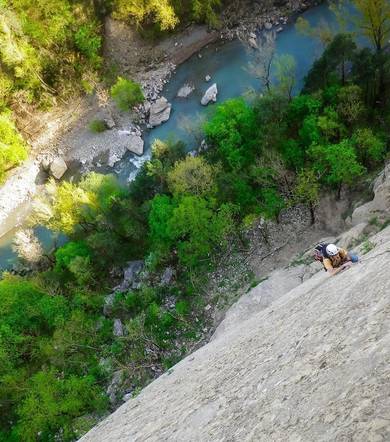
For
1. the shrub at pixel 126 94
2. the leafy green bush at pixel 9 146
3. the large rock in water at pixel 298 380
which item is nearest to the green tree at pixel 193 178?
the large rock in water at pixel 298 380

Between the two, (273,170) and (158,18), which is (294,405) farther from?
(158,18)

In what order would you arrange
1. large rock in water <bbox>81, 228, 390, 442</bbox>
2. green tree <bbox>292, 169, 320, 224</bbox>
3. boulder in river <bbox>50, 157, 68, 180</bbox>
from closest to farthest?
large rock in water <bbox>81, 228, 390, 442</bbox> < green tree <bbox>292, 169, 320, 224</bbox> < boulder in river <bbox>50, 157, 68, 180</bbox>

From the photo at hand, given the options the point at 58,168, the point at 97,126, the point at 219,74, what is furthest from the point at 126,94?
the point at 58,168

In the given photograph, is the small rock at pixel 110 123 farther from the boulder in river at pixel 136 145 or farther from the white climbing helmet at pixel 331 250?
the white climbing helmet at pixel 331 250

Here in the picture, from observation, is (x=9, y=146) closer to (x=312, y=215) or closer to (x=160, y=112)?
(x=160, y=112)

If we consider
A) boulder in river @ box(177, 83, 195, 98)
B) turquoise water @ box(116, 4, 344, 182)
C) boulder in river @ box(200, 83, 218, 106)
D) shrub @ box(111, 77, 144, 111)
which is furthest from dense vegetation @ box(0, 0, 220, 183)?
boulder in river @ box(200, 83, 218, 106)

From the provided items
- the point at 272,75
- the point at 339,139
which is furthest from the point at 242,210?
the point at 272,75

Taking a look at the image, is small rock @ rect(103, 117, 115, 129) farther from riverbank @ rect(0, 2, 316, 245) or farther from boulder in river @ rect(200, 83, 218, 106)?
boulder in river @ rect(200, 83, 218, 106)
